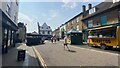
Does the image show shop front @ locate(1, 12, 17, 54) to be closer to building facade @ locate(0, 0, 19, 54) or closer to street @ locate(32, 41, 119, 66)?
building facade @ locate(0, 0, 19, 54)

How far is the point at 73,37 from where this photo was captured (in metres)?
29.6

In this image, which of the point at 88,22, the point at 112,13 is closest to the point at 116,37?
the point at 112,13

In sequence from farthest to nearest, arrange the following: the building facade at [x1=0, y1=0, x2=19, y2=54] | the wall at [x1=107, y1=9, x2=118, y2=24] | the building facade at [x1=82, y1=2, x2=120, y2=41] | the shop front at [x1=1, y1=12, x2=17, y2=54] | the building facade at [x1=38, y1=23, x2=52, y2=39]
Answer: the building facade at [x1=38, y1=23, x2=52, y2=39]
the wall at [x1=107, y1=9, x2=118, y2=24]
the building facade at [x1=82, y1=2, x2=120, y2=41]
the shop front at [x1=1, y1=12, x2=17, y2=54]
the building facade at [x1=0, y1=0, x2=19, y2=54]

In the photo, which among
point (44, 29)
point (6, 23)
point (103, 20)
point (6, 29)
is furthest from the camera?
point (44, 29)

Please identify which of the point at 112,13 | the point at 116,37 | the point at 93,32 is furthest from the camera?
the point at 112,13

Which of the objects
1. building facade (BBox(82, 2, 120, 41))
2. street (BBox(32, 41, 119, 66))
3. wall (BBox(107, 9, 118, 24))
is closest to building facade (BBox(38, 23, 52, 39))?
building facade (BBox(82, 2, 120, 41))

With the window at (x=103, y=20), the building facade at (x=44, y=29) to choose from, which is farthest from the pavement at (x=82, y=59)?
the building facade at (x=44, y=29)

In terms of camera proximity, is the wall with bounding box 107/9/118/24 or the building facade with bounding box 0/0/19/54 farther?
the wall with bounding box 107/9/118/24

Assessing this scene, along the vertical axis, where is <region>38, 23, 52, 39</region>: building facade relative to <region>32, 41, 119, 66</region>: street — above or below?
above

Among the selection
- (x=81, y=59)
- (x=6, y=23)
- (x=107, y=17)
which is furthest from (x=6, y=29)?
(x=107, y=17)

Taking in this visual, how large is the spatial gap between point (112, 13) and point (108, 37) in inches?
413

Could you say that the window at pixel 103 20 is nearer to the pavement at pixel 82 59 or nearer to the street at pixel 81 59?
the street at pixel 81 59

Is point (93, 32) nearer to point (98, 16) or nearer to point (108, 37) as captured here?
point (108, 37)

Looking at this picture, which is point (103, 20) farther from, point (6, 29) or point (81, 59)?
point (81, 59)
